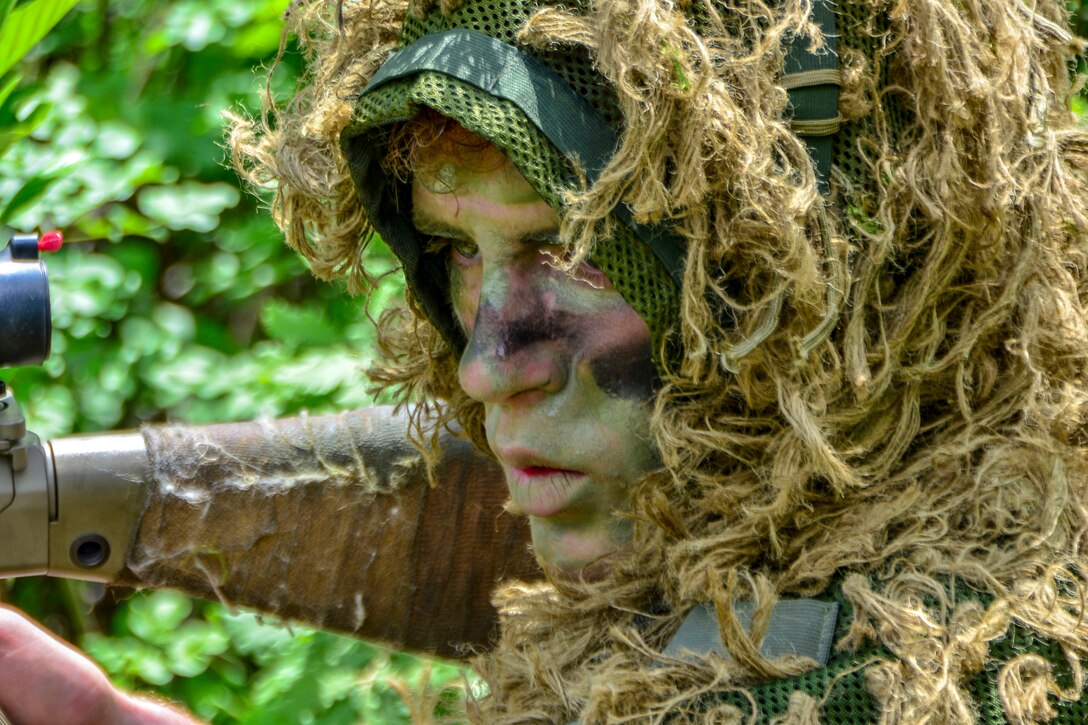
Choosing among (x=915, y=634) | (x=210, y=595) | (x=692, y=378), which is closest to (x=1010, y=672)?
(x=915, y=634)

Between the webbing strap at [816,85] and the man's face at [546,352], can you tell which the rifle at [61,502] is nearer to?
the man's face at [546,352]

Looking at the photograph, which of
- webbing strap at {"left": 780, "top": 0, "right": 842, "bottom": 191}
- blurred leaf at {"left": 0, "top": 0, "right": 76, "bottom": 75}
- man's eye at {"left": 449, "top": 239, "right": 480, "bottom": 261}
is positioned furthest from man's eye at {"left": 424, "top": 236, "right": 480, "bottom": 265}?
blurred leaf at {"left": 0, "top": 0, "right": 76, "bottom": 75}

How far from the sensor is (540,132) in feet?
4.86

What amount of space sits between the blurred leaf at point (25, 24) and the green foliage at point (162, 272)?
140 millimetres

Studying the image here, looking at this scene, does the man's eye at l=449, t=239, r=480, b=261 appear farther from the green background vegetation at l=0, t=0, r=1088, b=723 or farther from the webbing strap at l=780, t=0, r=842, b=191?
the green background vegetation at l=0, t=0, r=1088, b=723

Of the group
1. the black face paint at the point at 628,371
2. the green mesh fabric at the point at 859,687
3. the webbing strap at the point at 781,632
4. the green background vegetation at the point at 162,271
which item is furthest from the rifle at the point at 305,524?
the green mesh fabric at the point at 859,687

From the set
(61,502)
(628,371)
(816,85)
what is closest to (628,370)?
(628,371)

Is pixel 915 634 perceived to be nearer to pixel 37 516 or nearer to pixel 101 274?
pixel 37 516

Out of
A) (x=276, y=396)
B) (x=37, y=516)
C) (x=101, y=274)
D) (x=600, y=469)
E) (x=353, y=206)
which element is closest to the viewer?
(x=600, y=469)

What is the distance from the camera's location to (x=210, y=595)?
2.32 m

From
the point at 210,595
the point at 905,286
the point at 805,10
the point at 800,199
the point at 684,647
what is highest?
the point at 805,10

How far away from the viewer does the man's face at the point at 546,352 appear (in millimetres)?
1612

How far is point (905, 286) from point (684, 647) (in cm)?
45

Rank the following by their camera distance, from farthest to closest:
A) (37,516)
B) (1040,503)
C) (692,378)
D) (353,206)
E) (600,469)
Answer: (37,516) < (353,206) < (600,469) < (692,378) < (1040,503)
